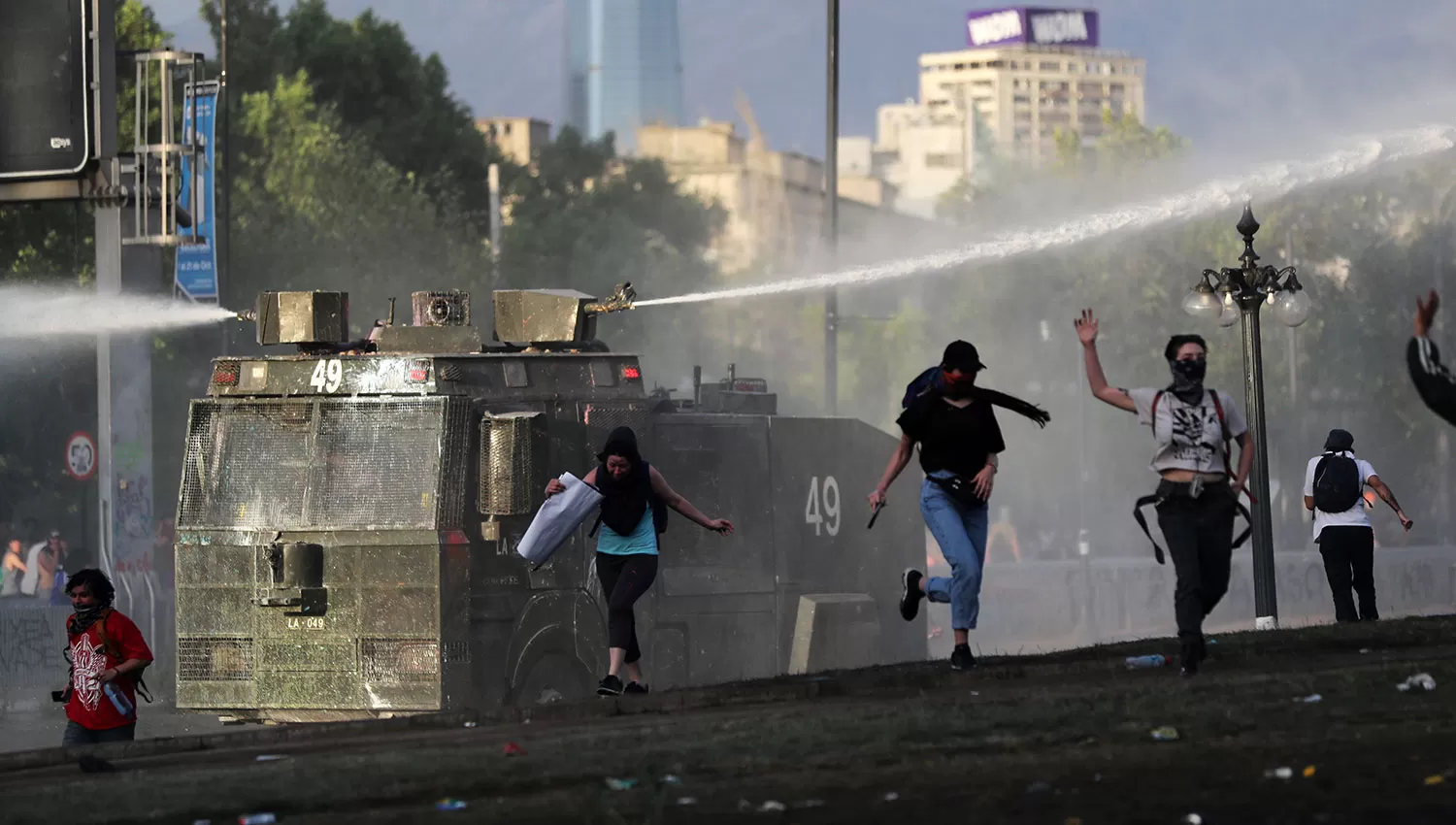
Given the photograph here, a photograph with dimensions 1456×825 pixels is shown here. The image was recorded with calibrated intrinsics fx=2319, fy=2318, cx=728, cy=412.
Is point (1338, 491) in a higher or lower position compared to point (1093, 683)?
higher

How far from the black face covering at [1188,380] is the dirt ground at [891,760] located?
144 cm

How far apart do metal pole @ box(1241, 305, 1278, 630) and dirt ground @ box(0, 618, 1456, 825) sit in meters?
6.40

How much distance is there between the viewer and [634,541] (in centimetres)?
1388

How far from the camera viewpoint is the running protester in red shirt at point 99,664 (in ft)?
43.1

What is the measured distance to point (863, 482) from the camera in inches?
806

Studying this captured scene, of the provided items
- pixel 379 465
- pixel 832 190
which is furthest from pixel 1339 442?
pixel 832 190

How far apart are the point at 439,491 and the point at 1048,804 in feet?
25.7

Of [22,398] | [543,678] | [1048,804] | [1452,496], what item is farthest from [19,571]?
[1452,496]

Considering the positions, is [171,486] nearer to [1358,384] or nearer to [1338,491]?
[1338,491]

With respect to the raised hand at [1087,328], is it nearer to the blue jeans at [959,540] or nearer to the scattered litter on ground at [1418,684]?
the blue jeans at [959,540]

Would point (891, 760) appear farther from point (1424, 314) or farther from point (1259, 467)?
point (1259, 467)

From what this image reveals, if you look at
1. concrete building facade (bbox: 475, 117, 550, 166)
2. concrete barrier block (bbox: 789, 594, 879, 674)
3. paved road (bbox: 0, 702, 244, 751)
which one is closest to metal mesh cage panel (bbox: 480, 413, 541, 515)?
concrete barrier block (bbox: 789, 594, 879, 674)

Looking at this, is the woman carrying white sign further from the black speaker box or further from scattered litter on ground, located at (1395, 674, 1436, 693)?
the black speaker box

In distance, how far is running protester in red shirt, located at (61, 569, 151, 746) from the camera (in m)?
13.1
